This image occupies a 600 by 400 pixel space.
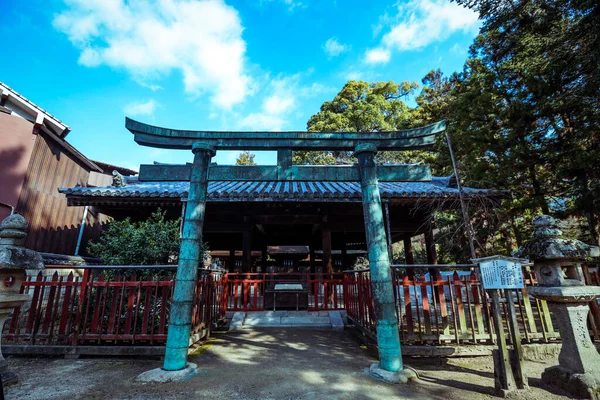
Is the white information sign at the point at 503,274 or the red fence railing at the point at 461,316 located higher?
the white information sign at the point at 503,274

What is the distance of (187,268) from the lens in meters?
3.84

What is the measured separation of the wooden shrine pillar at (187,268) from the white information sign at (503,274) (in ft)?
12.9

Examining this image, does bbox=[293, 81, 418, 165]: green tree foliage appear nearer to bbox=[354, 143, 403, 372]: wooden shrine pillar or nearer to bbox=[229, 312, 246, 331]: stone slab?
bbox=[229, 312, 246, 331]: stone slab

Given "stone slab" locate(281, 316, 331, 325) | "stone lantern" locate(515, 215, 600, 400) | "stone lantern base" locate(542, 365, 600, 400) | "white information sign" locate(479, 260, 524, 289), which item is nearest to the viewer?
"stone lantern base" locate(542, 365, 600, 400)

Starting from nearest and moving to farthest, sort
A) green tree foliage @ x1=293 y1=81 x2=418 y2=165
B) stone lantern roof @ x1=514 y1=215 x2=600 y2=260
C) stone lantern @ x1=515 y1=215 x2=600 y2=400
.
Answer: stone lantern @ x1=515 y1=215 x2=600 y2=400
stone lantern roof @ x1=514 y1=215 x2=600 y2=260
green tree foliage @ x1=293 y1=81 x2=418 y2=165

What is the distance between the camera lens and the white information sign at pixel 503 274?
3.38 metres

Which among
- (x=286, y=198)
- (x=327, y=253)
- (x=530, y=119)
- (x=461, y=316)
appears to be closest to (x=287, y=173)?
(x=286, y=198)

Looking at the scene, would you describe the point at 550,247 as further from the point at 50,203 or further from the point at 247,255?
the point at 50,203

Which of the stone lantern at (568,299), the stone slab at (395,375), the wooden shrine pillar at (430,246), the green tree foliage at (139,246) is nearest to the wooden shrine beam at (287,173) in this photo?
the stone lantern at (568,299)

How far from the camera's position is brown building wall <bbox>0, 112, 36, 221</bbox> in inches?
310

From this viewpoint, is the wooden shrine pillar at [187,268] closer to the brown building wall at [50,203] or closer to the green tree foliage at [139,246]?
the green tree foliage at [139,246]

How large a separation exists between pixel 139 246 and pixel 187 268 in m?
2.42

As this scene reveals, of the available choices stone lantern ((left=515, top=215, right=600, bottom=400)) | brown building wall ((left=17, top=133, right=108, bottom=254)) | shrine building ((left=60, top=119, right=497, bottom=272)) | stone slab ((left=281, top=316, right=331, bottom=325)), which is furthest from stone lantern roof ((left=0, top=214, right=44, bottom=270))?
stone lantern ((left=515, top=215, right=600, bottom=400))

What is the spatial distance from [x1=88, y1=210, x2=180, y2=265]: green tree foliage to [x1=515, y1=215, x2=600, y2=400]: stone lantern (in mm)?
6161
